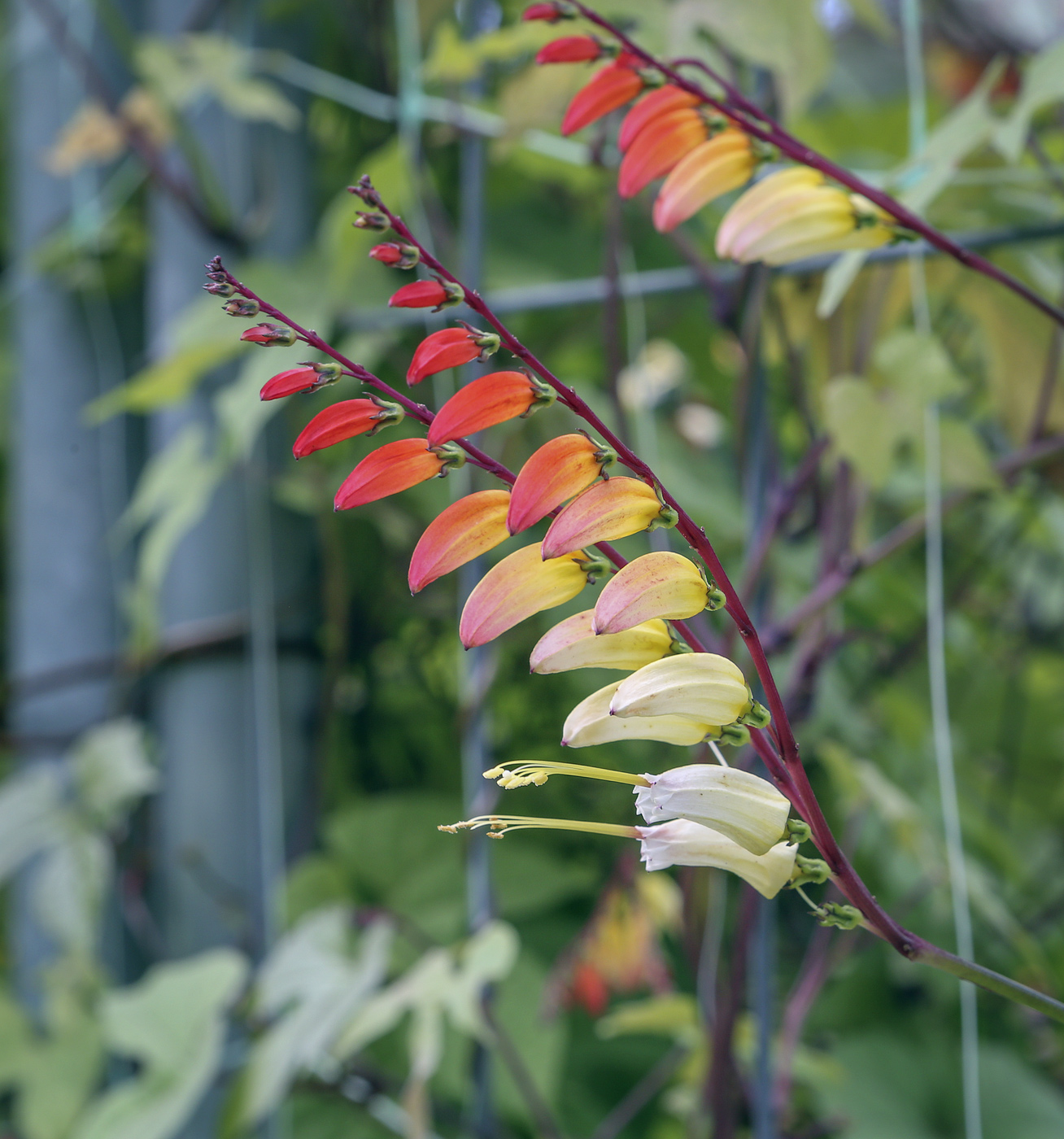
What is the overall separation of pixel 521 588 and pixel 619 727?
0.03 metres

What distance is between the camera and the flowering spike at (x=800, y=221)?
0.26 m

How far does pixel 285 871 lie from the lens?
71cm

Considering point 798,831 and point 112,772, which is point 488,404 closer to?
point 798,831

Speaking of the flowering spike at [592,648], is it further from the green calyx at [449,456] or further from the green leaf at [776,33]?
the green leaf at [776,33]

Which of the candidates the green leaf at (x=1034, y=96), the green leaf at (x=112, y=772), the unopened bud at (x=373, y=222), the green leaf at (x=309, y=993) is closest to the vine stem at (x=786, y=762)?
the unopened bud at (x=373, y=222)

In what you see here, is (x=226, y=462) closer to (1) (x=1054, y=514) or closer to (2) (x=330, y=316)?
(2) (x=330, y=316)

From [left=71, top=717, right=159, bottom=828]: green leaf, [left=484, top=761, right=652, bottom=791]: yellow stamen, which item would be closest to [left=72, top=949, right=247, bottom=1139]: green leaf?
[left=71, top=717, right=159, bottom=828]: green leaf

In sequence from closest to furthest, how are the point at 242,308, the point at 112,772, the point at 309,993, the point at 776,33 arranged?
the point at 242,308, the point at 776,33, the point at 309,993, the point at 112,772

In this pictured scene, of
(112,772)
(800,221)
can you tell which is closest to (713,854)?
(800,221)

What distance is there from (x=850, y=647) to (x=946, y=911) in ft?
0.61

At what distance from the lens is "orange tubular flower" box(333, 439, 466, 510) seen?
171mm

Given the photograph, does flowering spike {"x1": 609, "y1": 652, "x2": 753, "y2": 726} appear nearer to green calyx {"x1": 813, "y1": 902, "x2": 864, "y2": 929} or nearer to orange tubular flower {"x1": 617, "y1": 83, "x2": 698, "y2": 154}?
green calyx {"x1": 813, "y1": 902, "x2": 864, "y2": 929}

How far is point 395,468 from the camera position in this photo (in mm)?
173

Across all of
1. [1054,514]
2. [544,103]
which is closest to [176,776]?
[544,103]
